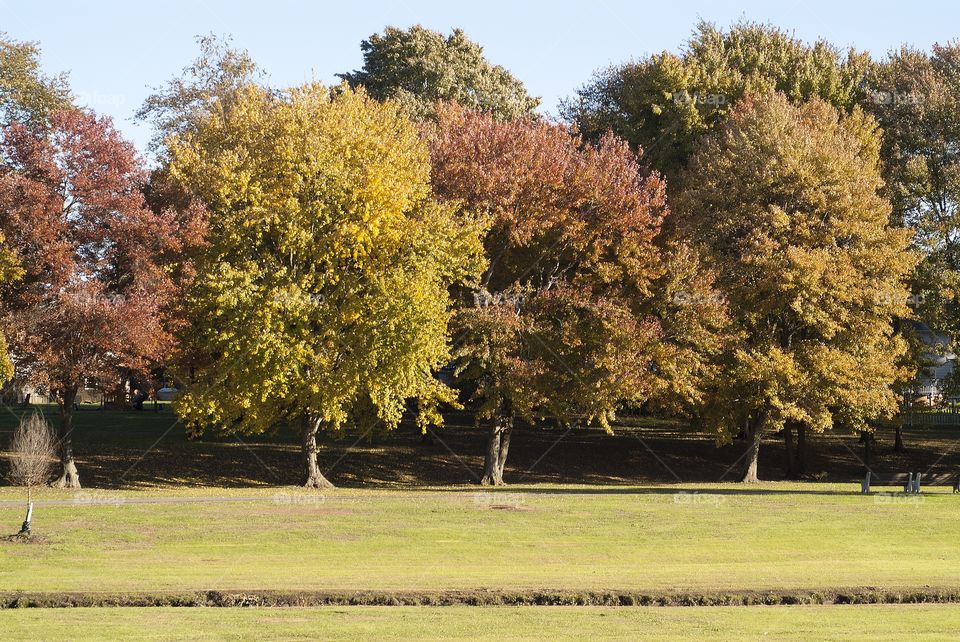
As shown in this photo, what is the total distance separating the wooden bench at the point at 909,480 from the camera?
39.2 meters

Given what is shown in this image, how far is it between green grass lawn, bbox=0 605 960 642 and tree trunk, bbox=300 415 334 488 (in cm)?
2254

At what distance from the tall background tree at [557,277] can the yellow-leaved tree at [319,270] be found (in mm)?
1944

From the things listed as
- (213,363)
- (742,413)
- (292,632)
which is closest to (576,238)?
(742,413)

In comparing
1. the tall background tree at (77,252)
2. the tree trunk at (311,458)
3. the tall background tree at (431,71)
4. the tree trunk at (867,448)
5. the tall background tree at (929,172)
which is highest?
the tall background tree at (431,71)

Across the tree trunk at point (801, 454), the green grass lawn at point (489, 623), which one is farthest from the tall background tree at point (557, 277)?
the green grass lawn at point (489, 623)

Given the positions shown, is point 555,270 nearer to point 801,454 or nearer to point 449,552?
point 801,454

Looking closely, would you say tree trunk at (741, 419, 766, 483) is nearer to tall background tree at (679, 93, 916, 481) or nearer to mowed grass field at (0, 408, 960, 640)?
tall background tree at (679, 93, 916, 481)

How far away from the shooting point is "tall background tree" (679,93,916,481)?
4472 cm

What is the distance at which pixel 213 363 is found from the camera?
41.2m

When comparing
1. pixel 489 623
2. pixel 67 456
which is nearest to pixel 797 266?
pixel 67 456

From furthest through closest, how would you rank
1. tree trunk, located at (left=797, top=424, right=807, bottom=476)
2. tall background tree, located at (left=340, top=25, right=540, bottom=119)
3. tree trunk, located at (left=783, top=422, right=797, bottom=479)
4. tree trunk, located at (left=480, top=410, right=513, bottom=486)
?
tall background tree, located at (left=340, top=25, right=540, bottom=119)
tree trunk, located at (left=797, top=424, right=807, bottom=476)
tree trunk, located at (left=783, top=422, right=797, bottom=479)
tree trunk, located at (left=480, top=410, right=513, bottom=486)

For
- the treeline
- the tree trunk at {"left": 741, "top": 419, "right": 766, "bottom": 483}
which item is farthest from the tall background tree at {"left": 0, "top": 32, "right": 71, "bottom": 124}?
the tree trunk at {"left": 741, "top": 419, "right": 766, "bottom": 483}

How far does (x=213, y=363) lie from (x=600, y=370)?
14008 millimetres

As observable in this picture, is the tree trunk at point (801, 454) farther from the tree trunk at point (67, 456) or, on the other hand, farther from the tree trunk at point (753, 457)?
the tree trunk at point (67, 456)
